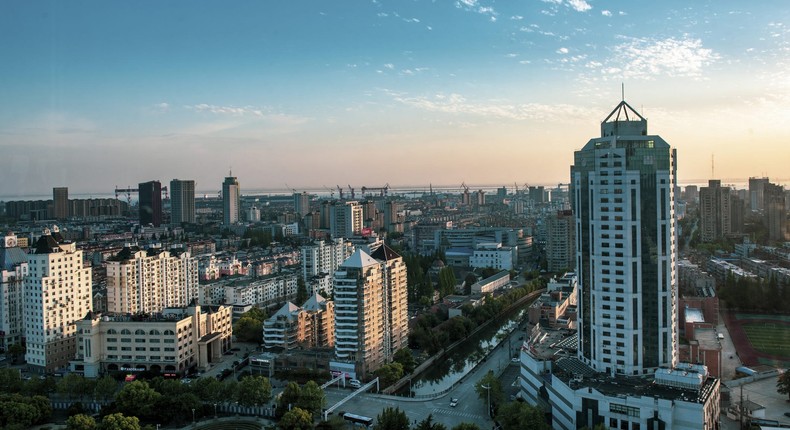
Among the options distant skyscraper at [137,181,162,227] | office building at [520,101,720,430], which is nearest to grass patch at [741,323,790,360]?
office building at [520,101,720,430]

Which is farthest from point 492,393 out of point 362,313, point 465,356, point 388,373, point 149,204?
point 149,204

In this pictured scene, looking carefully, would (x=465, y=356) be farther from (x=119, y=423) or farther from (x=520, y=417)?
(x=119, y=423)

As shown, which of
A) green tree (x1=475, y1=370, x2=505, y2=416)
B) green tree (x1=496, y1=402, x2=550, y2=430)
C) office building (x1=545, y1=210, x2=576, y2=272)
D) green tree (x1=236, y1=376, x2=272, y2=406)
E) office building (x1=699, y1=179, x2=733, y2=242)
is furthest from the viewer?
office building (x1=699, y1=179, x2=733, y2=242)

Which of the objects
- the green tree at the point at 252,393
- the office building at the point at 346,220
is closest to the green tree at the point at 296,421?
the green tree at the point at 252,393

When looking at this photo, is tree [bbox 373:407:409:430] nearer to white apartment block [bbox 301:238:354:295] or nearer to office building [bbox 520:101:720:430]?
office building [bbox 520:101:720:430]

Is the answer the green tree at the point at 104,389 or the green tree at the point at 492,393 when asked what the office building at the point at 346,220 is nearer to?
the green tree at the point at 104,389
